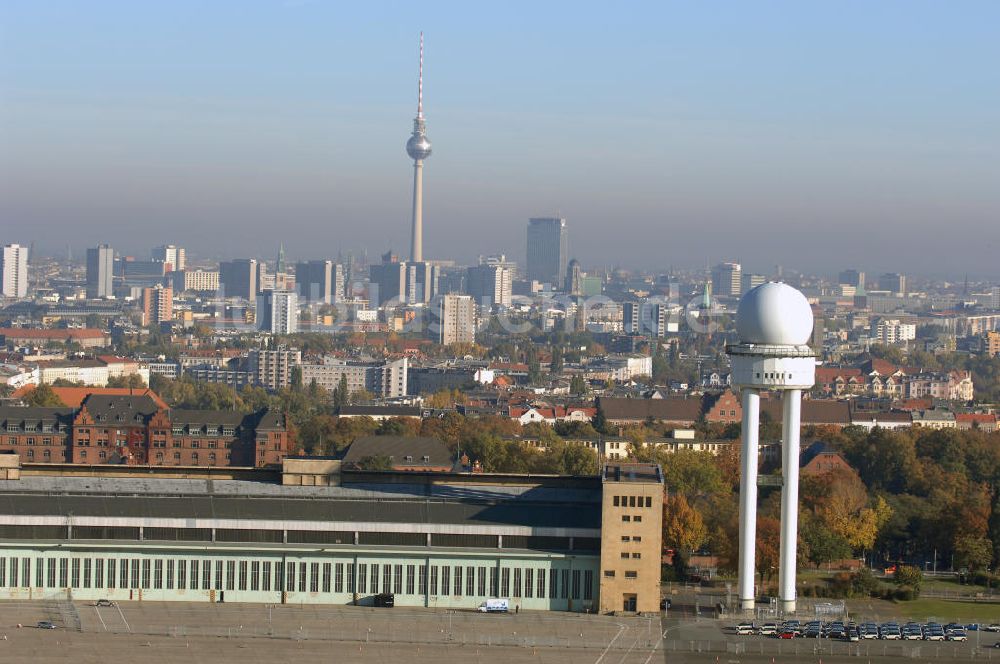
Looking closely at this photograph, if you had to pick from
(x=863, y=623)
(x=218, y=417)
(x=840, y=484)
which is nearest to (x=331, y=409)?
(x=218, y=417)

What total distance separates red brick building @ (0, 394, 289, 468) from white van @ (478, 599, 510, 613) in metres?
42.5

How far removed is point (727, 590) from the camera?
53.6m

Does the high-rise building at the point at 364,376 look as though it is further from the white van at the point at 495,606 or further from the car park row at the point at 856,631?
the car park row at the point at 856,631

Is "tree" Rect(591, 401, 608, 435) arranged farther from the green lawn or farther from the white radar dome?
the white radar dome

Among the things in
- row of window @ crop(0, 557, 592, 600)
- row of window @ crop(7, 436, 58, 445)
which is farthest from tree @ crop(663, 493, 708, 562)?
row of window @ crop(7, 436, 58, 445)

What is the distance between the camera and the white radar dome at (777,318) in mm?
51281

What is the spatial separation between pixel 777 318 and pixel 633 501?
6723 millimetres

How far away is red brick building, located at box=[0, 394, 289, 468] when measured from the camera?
90312 mm

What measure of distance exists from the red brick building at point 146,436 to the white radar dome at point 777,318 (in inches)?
1676

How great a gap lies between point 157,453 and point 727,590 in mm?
44353

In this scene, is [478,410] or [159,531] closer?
[159,531]

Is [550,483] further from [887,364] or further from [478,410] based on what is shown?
[887,364]

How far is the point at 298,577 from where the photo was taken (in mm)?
49375

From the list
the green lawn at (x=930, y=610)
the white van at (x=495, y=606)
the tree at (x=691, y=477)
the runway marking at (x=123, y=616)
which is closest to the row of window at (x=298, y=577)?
the white van at (x=495, y=606)
